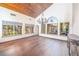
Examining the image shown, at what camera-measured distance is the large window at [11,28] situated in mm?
2084

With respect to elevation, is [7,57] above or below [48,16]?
below

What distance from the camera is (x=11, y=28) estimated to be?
6.95 ft

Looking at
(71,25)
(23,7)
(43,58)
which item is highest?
(23,7)

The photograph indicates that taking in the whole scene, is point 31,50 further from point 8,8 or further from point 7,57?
point 8,8

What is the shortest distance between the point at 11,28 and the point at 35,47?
461 mm

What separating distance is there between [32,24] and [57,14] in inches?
16.0

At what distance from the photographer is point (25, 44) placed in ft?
6.95

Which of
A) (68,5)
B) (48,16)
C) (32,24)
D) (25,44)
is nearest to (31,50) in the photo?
(25,44)

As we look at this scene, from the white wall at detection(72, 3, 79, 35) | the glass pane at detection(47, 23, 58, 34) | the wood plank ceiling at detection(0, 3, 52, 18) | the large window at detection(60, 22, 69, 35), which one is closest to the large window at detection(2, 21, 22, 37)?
Answer: the wood plank ceiling at detection(0, 3, 52, 18)

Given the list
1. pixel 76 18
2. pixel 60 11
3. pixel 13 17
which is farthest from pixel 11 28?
pixel 76 18

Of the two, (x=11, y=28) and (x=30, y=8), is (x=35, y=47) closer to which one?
(x=11, y=28)

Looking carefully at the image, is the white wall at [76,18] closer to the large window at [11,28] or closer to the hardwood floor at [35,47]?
the hardwood floor at [35,47]

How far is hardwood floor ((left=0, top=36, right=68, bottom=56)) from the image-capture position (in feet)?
6.83

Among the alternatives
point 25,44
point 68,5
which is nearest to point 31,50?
point 25,44
